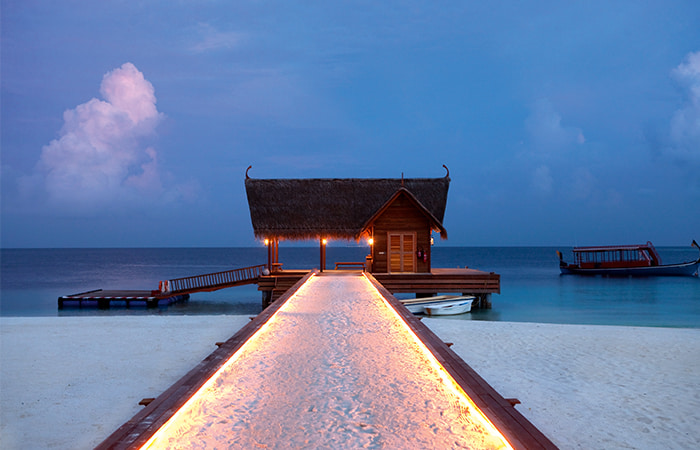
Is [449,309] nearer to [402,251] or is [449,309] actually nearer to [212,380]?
[402,251]

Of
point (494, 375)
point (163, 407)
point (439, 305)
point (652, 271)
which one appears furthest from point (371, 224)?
point (652, 271)

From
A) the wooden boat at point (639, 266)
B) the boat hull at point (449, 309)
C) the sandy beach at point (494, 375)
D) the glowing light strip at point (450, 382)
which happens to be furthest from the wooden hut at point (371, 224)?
the wooden boat at point (639, 266)

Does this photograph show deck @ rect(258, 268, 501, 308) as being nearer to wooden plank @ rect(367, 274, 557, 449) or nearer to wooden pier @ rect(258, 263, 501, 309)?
wooden pier @ rect(258, 263, 501, 309)

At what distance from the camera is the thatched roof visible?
22.7 meters

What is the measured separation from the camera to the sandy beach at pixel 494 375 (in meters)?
6.68

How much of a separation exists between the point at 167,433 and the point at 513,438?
2.88 m

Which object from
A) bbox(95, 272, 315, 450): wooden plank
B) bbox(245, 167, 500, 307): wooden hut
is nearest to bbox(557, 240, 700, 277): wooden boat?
bbox(245, 167, 500, 307): wooden hut

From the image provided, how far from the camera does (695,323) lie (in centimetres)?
2078

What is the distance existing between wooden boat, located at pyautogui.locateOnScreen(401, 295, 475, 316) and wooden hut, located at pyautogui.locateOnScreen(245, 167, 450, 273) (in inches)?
92.0

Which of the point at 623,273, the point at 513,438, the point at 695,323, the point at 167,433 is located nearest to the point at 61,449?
the point at 167,433

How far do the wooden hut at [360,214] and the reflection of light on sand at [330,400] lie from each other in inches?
564

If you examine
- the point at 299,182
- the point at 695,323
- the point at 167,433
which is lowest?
the point at 695,323

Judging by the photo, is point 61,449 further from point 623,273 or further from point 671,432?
point 623,273

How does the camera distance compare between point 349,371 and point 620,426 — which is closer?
point 349,371
